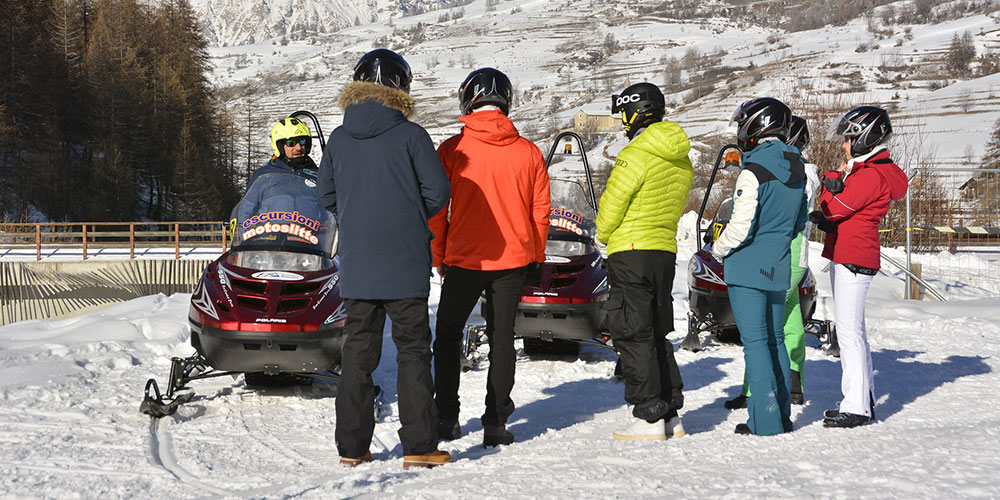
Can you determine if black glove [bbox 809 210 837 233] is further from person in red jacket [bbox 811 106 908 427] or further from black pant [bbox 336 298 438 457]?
black pant [bbox 336 298 438 457]

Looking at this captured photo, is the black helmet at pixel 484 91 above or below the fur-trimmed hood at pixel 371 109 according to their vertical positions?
above

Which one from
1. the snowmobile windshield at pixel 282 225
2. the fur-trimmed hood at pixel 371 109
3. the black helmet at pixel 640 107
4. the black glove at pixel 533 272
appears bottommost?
the black glove at pixel 533 272

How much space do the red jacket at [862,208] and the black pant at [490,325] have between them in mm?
1926

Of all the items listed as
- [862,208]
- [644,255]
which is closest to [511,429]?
[644,255]

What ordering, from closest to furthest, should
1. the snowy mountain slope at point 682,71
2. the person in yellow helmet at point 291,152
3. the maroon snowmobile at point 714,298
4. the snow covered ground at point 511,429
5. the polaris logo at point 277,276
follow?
the snow covered ground at point 511,429 < the polaris logo at point 277,276 < the person in yellow helmet at point 291,152 < the maroon snowmobile at point 714,298 < the snowy mountain slope at point 682,71

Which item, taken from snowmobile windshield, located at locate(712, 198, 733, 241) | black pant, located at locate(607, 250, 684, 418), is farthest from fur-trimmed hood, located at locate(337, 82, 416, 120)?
snowmobile windshield, located at locate(712, 198, 733, 241)

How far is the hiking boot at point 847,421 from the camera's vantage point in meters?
4.28

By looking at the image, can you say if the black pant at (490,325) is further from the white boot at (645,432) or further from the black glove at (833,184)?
the black glove at (833,184)

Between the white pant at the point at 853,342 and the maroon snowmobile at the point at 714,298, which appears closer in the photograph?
the white pant at the point at 853,342

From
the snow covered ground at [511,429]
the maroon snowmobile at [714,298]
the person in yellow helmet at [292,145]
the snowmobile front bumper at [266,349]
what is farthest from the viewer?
the maroon snowmobile at [714,298]

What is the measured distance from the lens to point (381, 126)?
11.7ft

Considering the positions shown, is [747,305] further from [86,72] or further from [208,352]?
[86,72]

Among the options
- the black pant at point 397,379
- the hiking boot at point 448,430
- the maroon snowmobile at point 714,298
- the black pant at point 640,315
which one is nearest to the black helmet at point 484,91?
the black pant at point 640,315

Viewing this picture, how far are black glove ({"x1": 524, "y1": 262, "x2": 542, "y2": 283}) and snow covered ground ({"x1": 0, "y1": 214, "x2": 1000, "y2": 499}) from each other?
871 millimetres
